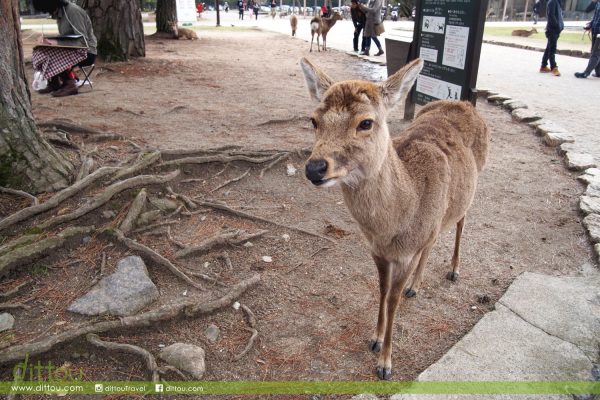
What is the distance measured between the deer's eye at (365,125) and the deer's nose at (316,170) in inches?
15.8

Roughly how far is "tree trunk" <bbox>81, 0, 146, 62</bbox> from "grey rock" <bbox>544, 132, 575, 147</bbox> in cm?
1051

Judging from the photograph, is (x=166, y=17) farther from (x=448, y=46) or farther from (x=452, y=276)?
(x=452, y=276)

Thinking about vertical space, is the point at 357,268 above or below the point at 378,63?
below

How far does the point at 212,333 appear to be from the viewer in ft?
10.7

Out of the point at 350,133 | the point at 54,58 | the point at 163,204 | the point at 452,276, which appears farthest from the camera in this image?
the point at 54,58

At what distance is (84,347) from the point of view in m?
2.97

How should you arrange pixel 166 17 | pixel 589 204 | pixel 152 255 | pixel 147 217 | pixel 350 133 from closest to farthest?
pixel 350 133 < pixel 152 255 < pixel 147 217 < pixel 589 204 < pixel 166 17

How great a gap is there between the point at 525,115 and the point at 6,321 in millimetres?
8991

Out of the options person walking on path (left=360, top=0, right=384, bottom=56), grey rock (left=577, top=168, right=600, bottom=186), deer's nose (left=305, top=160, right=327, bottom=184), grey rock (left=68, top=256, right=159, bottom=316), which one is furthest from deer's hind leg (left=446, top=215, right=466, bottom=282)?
person walking on path (left=360, top=0, right=384, bottom=56)

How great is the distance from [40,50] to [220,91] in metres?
3.61

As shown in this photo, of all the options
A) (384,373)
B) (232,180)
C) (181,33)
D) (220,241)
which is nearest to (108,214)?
(220,241)

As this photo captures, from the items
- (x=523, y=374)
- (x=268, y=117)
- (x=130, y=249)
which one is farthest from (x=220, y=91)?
(x=523, y=374)

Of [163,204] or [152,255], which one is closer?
[152,255]

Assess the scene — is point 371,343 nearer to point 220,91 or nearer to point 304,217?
point 304,217
